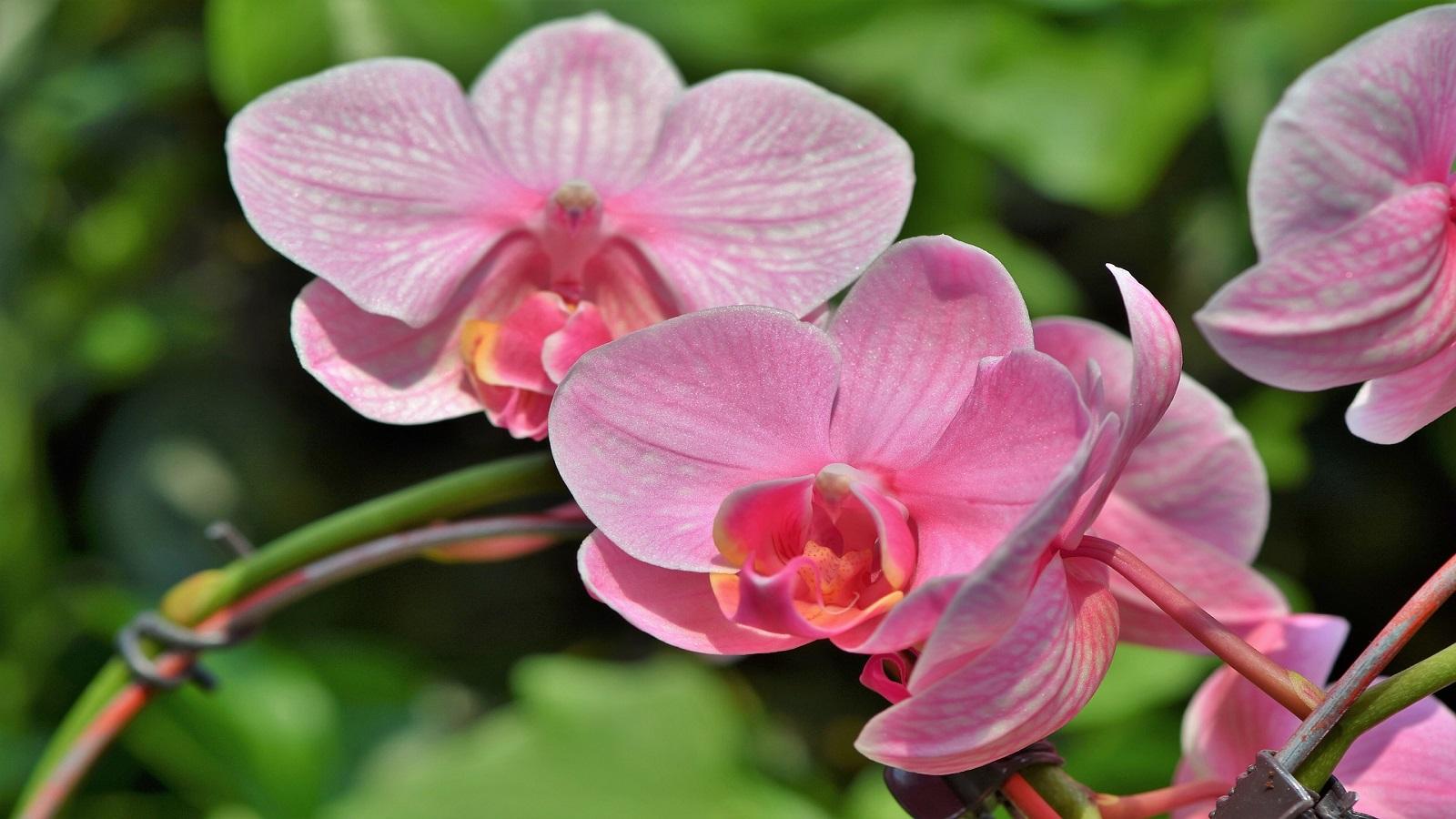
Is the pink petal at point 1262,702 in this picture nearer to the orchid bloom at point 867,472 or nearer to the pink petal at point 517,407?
the orchid bloom at point 867,472

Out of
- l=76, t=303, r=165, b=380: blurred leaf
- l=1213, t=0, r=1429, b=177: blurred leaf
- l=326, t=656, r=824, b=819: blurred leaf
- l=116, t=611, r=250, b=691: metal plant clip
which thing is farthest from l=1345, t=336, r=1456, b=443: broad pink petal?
l=76, t=303, r=165, b=380: blurred leaf

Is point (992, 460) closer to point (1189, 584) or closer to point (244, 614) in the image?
point (1189, 584)

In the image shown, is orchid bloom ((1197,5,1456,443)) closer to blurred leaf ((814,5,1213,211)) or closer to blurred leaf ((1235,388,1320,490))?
blurred leaf ((814,5,1213,211))

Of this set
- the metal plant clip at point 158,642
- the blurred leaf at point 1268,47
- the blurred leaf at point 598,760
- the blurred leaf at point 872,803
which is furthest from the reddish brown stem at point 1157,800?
the blurred leaf at point 1268,47

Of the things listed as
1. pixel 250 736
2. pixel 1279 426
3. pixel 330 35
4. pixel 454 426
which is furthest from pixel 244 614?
pixel 1279 426

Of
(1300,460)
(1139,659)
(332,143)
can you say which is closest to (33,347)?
(332,143)

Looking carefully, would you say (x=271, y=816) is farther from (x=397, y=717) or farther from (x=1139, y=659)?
(x=1139, y=659)
